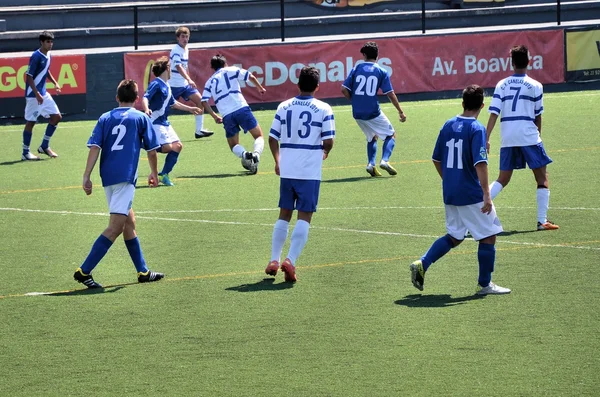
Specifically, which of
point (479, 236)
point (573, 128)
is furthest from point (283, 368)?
point (573, 128)

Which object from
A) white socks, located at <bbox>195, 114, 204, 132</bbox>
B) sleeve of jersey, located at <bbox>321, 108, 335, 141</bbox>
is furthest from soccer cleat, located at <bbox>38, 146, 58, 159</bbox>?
sleeve of jersey, located at <bbox>321, 108, 335, 141</bbox>

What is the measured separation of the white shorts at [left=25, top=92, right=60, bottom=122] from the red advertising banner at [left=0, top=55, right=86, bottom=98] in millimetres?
4901

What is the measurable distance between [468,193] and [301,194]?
5.60 feet

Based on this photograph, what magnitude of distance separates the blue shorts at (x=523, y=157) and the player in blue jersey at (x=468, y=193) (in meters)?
3.41

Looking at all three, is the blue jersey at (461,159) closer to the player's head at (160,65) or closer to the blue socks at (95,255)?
the blue socks at (95,255)

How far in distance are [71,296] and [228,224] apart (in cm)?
394

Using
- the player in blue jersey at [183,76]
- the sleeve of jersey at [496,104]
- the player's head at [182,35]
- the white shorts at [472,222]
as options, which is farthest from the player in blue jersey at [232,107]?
the white shorts at [472,222]

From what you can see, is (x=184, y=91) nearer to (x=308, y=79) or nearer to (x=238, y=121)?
(x=238, y=121)

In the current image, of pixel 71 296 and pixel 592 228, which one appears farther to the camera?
pixel 592 228

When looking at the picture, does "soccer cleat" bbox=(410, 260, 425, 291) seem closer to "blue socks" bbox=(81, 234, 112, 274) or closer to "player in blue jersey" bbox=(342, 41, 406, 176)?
"blue socks" bbox=(81, 234, 112, 274)

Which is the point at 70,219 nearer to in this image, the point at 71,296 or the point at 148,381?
the point at 71,296

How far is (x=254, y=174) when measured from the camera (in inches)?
746

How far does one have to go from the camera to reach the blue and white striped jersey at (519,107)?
44.1 ft

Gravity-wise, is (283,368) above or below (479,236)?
below
